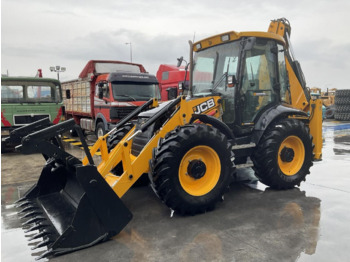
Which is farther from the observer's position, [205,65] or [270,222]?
[205,65]

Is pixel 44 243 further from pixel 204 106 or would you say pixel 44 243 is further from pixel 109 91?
pixel 109 91

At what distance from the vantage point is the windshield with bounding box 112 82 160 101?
380 inches

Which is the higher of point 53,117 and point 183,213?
point 53,117

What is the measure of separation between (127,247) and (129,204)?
1.35 metres

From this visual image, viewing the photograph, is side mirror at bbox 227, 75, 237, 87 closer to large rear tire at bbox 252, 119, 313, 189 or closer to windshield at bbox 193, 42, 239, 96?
windshield at bbox 193, 42, 239, 96

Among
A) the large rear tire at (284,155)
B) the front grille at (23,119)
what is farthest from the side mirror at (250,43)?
the front grille at (23,119)

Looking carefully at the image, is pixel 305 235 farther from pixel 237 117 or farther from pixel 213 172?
pixel 237 117

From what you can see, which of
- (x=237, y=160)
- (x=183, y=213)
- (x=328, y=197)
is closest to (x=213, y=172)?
(x=183, y=213)

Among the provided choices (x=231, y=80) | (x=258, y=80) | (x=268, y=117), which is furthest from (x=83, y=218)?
(x=258, y=80)

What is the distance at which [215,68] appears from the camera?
202 inches

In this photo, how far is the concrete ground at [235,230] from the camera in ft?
10.2

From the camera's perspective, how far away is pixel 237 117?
495 cm

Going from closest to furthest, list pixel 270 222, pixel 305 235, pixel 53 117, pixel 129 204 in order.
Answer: pixel 305 235 → pixel 270 222 → pixel 129 204 → pixel 53 117

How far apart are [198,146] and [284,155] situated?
180 centimetres
